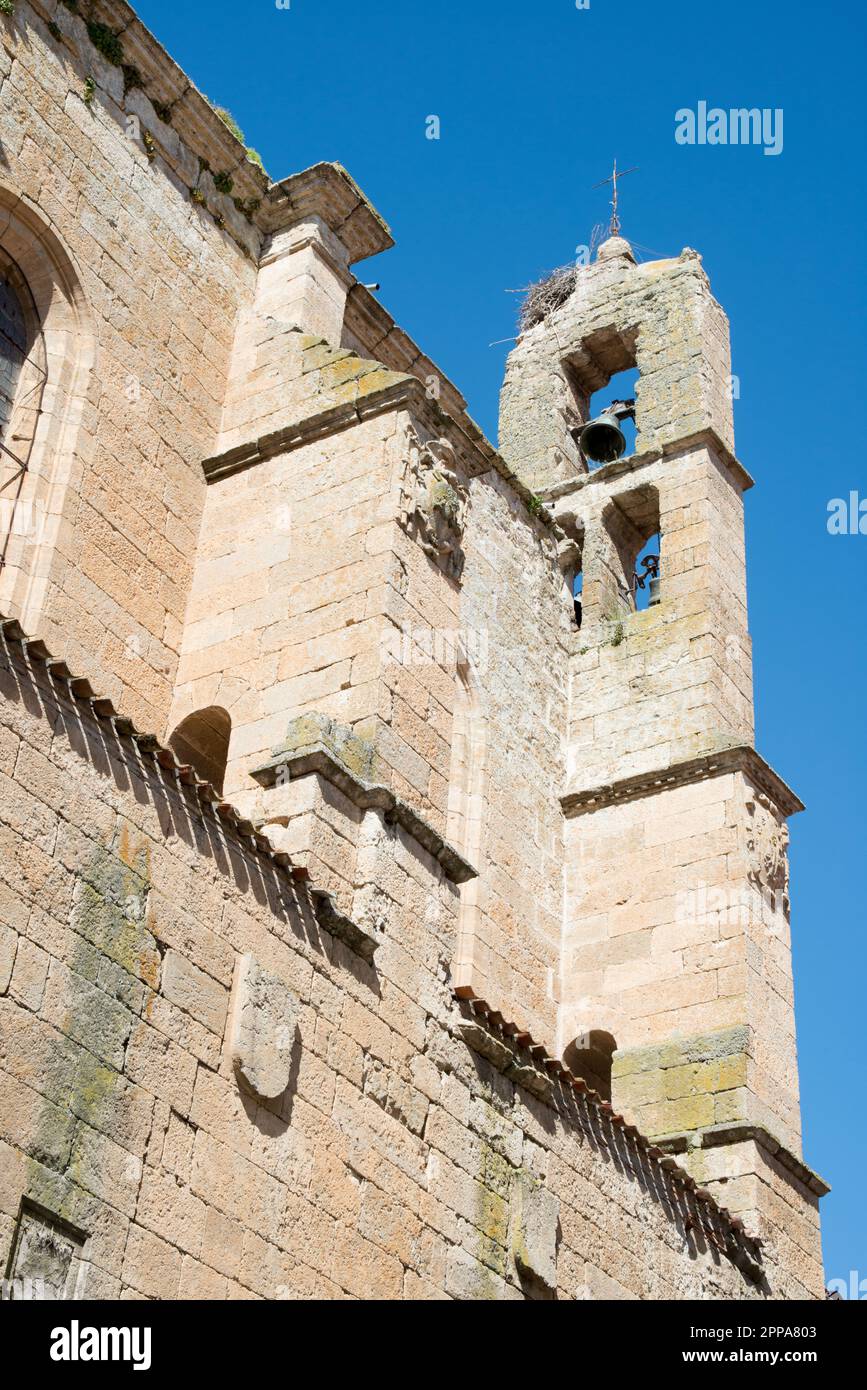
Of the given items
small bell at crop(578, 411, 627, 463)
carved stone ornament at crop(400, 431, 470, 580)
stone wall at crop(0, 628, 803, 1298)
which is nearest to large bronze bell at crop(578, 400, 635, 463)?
small bell at crop(578, 411, 627, 463)

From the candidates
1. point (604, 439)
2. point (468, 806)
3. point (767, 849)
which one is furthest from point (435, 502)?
point (604, 439)

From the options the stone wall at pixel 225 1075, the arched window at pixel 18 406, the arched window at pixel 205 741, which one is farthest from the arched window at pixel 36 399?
the stone wall at pixel 225 1075

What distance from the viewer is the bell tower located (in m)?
12.5

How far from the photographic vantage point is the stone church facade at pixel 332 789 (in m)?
7.45

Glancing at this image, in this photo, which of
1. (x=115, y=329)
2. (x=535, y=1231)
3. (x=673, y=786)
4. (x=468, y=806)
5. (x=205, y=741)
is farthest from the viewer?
(x=673, y=786)

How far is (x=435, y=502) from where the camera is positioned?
35.5 ft

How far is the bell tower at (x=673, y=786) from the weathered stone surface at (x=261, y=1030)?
4.85 metres

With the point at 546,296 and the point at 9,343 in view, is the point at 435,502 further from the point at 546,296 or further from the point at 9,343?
the point at 546,296

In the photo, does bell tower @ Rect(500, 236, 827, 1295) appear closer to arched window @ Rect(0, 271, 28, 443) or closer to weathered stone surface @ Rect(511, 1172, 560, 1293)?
weathered stone surface @ Rect(511, 1172, 560, 1293)

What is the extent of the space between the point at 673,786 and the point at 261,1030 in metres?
6.55

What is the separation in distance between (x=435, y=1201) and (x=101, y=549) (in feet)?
13.9

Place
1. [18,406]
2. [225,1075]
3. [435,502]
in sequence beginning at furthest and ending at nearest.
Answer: [18,406]
[435,502]
[225,1075]

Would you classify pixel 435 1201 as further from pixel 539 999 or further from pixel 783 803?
pixel 783 803
